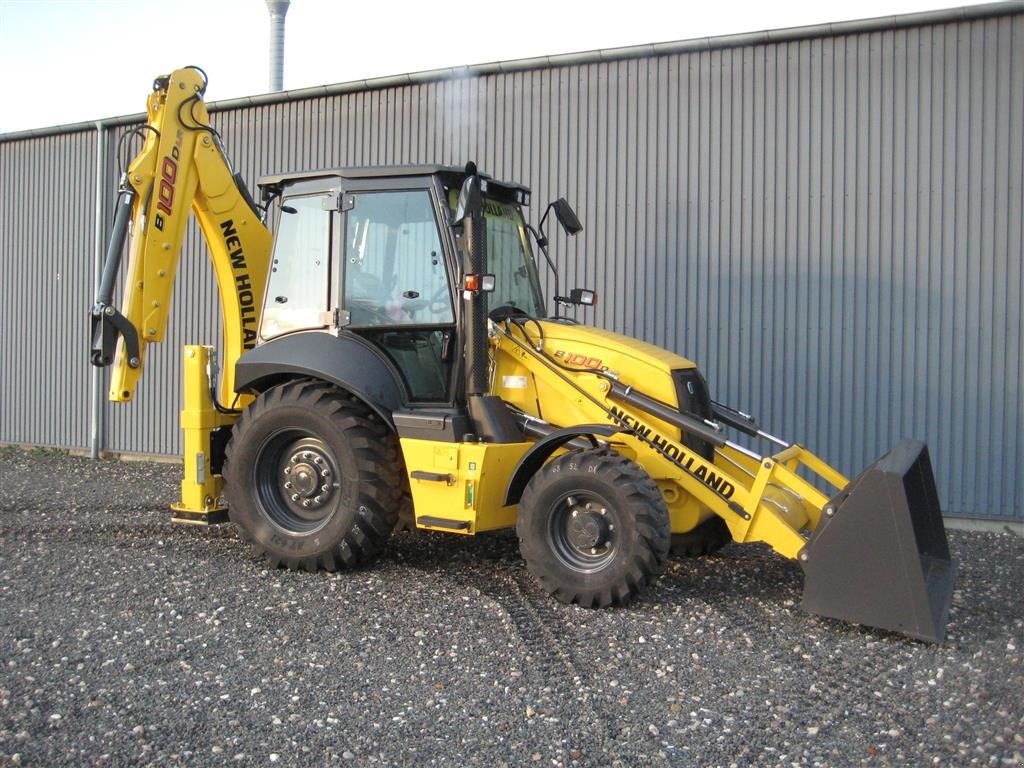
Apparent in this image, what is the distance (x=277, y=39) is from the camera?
21.5 m

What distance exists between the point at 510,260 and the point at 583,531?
2274mm

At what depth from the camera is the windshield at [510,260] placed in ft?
23.6

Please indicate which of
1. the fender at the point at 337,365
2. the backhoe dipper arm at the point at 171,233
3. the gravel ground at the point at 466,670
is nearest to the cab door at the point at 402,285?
the fender at the point at 337,365

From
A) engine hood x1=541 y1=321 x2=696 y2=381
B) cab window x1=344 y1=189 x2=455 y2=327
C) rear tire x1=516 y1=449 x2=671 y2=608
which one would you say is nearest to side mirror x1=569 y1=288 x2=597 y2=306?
engine hood x1=541 y1=321 x2=696 y2=381

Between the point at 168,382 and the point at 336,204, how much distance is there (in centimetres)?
735

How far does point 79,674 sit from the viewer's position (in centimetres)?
488

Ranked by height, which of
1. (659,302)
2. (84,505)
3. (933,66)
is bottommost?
(84,505)

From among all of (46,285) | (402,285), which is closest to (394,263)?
(402,285)

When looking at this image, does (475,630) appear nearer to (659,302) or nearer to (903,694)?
(903,694)

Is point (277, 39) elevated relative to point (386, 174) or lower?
elevated

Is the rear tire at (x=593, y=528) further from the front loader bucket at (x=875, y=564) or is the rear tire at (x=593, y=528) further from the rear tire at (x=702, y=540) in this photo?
the rear tire at (x=702, y=540)

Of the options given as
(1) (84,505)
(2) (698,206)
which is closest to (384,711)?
(1) (84,505)

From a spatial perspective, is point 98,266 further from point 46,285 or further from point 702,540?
point 702,540

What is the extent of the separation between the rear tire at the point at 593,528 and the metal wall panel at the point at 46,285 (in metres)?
10.1
